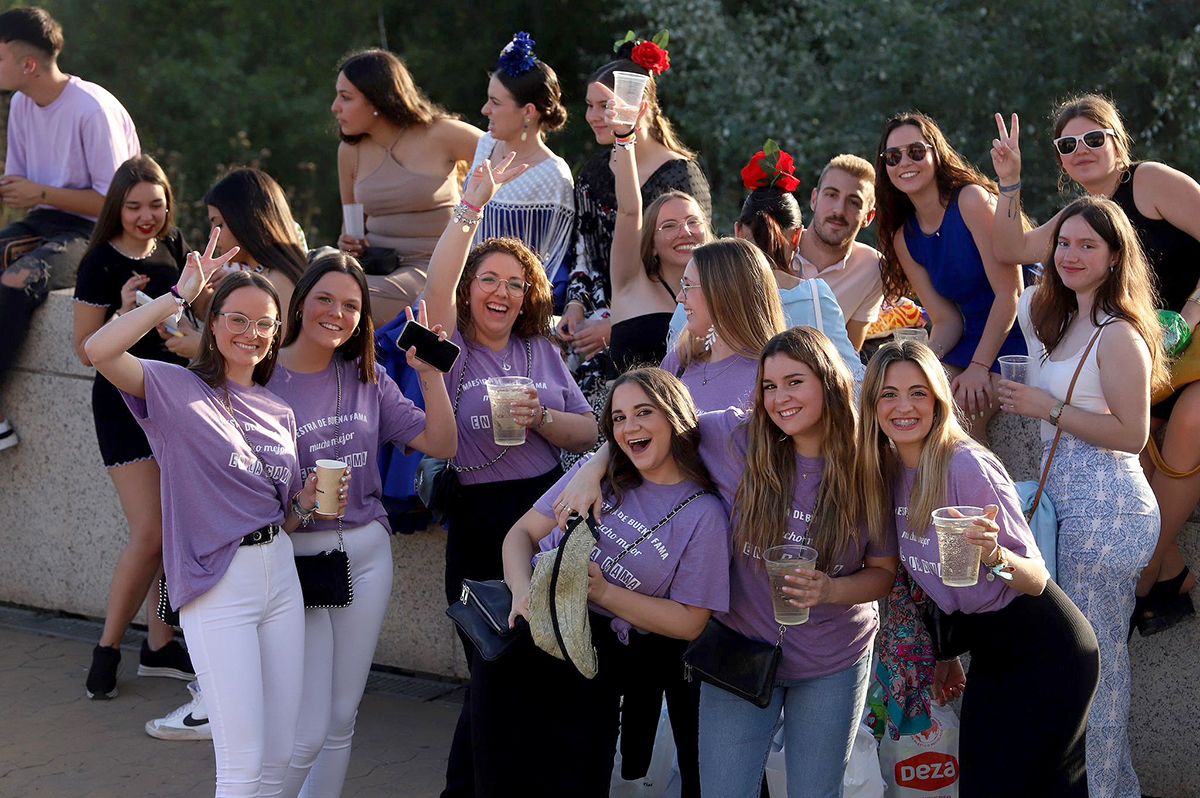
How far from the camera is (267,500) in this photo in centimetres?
450

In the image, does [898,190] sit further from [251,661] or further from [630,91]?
[251,661]

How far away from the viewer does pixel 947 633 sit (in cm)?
409

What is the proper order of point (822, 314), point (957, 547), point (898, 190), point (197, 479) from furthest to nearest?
point (898, 190), point (822, 314), point (197, 479), point (957, 547)

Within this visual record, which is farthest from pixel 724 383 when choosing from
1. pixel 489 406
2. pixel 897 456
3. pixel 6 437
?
pixel 6 437

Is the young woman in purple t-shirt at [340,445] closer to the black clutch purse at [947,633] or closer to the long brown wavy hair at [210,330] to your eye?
the long brown wavy hair at [210,330]

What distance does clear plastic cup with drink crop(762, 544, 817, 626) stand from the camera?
385 centimetres

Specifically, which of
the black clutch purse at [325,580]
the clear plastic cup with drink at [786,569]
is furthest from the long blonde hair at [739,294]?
the black clutch purse at [325,580]

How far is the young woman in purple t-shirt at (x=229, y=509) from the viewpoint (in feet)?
14.2

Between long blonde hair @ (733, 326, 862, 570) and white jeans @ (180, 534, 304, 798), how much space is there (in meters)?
1.44

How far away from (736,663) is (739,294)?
1.15 meters

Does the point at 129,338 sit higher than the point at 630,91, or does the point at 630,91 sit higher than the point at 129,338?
the point at 630,91

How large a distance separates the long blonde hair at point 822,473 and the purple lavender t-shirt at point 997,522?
0.17 metres

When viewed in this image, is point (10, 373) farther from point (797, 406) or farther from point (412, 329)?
point (797, 406)

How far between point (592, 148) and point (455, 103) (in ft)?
6.48
